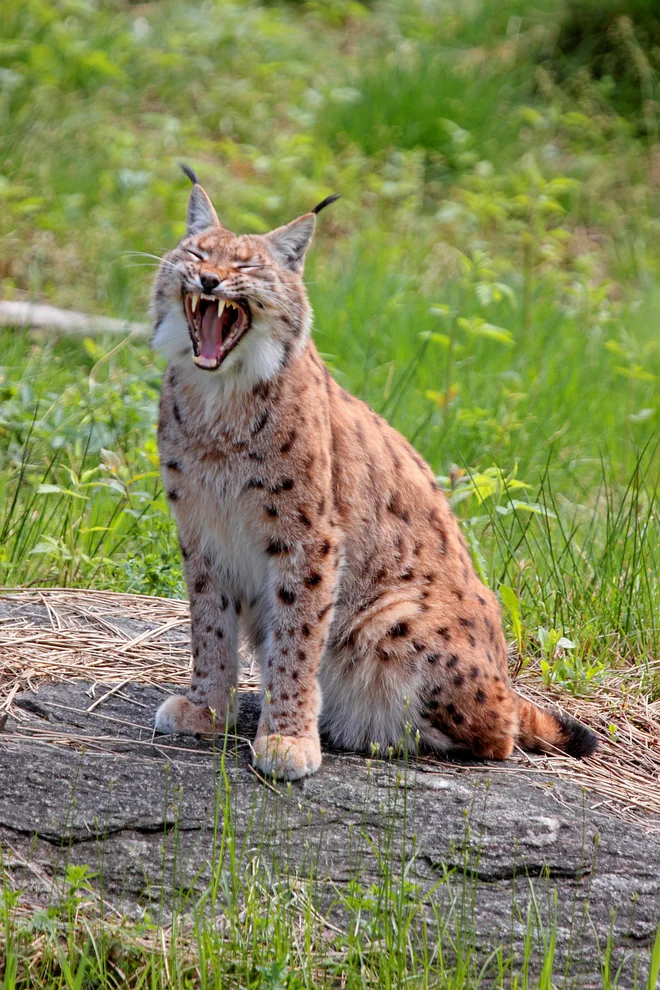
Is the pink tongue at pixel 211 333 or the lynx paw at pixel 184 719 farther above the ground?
the pink tongue at pixel 211 333

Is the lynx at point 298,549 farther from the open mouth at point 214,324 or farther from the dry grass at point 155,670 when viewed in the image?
the dry grass at point 155,670

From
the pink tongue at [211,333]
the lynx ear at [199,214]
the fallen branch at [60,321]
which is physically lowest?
the fallen branch at [60,321]

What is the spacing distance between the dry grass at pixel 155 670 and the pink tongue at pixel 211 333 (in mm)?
1189

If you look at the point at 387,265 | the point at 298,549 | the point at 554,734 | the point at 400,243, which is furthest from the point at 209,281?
the point at 400,243

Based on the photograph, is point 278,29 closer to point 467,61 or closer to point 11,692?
point 467,61

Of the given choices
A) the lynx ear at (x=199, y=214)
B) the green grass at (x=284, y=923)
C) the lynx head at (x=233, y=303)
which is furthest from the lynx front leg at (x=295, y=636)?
the lynx ear at (x=199, y=214)

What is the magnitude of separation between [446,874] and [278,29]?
1163cm

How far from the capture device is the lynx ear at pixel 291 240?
3654 millimetres

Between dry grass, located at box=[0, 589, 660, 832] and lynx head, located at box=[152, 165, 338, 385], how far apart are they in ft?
3.79

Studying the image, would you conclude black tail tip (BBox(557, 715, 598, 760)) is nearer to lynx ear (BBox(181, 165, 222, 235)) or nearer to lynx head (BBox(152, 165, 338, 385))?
lynx head (BBox(152, 165, 338, 385))

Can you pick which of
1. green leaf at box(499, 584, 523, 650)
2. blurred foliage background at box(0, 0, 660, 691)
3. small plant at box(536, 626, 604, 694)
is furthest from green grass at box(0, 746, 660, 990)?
blurred foliage background at box(0, 0, 660, 691)

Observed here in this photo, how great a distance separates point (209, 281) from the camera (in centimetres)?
336

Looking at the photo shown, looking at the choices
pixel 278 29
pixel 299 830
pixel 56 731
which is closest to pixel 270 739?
pixel 299 830

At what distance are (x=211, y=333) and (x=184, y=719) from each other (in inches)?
46.4
